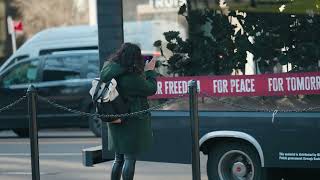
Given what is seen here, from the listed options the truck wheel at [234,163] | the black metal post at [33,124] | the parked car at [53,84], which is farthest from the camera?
the parked car at [53,84]

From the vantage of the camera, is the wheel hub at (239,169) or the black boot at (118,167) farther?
the wheel hub at (239,169)

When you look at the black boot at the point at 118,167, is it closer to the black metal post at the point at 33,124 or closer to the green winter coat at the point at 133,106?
the green winter coat at the point at 133,106

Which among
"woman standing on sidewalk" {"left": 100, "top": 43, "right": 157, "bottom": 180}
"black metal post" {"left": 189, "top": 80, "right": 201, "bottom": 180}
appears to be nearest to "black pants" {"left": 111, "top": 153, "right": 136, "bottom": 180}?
"woman standing on sidewalk" {"left": 100, "top": 43, "right": 157, "bottom": 180}

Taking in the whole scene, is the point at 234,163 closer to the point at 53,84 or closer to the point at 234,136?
the point at 234,136

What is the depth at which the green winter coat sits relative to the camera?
7605mm

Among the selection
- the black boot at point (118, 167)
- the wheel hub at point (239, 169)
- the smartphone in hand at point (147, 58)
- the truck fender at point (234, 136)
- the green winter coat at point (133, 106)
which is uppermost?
the smartphone in hand at point (147, 58)

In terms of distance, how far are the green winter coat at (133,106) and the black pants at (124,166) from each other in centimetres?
11

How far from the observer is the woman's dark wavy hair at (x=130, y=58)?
7551 millimetres

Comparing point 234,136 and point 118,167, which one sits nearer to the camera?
point 118,167

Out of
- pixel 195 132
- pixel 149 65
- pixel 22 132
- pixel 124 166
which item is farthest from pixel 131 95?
pixel 22 132

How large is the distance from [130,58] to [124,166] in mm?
1120

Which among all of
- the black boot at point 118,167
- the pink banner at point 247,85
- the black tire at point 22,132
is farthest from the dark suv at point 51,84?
the black boot at point 118,167

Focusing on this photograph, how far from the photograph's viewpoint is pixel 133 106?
7.71 meters

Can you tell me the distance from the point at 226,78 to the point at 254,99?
379 mm
